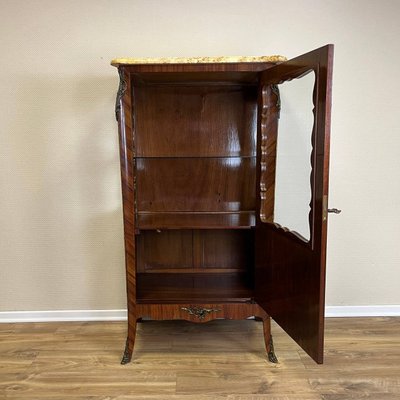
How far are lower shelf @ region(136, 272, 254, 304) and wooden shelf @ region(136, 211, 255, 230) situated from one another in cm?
36

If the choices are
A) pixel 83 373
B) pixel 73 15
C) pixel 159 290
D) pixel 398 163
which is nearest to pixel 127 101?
pixel 73 15

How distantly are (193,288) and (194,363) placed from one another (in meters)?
0.39

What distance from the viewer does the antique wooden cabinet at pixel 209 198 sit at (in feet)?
5.34

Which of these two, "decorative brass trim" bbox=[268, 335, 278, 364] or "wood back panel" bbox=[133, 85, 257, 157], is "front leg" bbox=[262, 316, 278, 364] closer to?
"decorative brass trim" bbox=[268, 335, 278, 364]

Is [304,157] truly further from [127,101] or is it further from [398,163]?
[398,163]

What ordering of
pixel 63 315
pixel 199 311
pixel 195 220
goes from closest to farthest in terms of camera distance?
pixel 199 311 < pixel 195 220 < pixel 63 315

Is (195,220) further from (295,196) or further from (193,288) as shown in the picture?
(295,196)

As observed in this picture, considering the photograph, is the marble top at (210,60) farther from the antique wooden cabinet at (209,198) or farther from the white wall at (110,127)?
the white wall at (110,127)

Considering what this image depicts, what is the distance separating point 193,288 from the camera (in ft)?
6.70

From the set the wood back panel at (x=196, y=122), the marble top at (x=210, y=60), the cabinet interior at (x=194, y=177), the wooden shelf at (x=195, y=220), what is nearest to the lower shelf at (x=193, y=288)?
the cabinet interior at (x=194, y=177)

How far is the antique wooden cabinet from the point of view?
1.63 meters

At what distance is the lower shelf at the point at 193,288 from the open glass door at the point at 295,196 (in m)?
0.16

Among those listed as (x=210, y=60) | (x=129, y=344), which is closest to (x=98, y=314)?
(x=129, y=344)

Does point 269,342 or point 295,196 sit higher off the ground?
point 295,196
